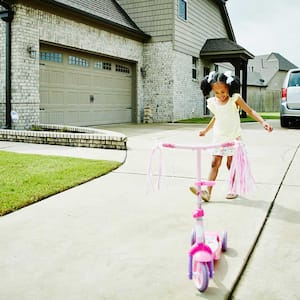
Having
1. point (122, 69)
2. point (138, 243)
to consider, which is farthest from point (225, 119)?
point (122, 69)

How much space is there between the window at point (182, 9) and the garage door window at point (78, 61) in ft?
19.1

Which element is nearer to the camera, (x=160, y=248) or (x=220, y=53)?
(x=160, y=248)

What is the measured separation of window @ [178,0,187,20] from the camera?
17453 millimetres

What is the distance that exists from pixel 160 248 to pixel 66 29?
10.7 metres

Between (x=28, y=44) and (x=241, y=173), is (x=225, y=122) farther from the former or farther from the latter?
(x=28, y=44)

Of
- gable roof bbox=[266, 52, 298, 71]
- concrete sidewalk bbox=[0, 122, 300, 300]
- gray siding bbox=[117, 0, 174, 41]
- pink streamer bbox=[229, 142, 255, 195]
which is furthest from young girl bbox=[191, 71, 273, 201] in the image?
gable roof bbox=[266, 52, 298, 71]

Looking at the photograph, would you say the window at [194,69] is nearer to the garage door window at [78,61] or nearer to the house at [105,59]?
the house at [105,59]

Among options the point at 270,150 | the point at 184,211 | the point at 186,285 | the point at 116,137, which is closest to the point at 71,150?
the point at 116,137

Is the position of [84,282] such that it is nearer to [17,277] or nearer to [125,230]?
[17,277]

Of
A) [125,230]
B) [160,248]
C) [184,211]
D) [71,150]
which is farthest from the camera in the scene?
[71,150]

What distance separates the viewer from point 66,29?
1231 cm

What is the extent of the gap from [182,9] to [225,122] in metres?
15.1

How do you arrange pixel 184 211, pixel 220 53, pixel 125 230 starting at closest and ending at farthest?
1. pixel 125 230
2. pixel 184 211
3. pixel 220 53

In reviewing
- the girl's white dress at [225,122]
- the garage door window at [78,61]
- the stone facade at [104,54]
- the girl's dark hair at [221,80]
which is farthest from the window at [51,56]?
the girl's dark hair at [221,80]
